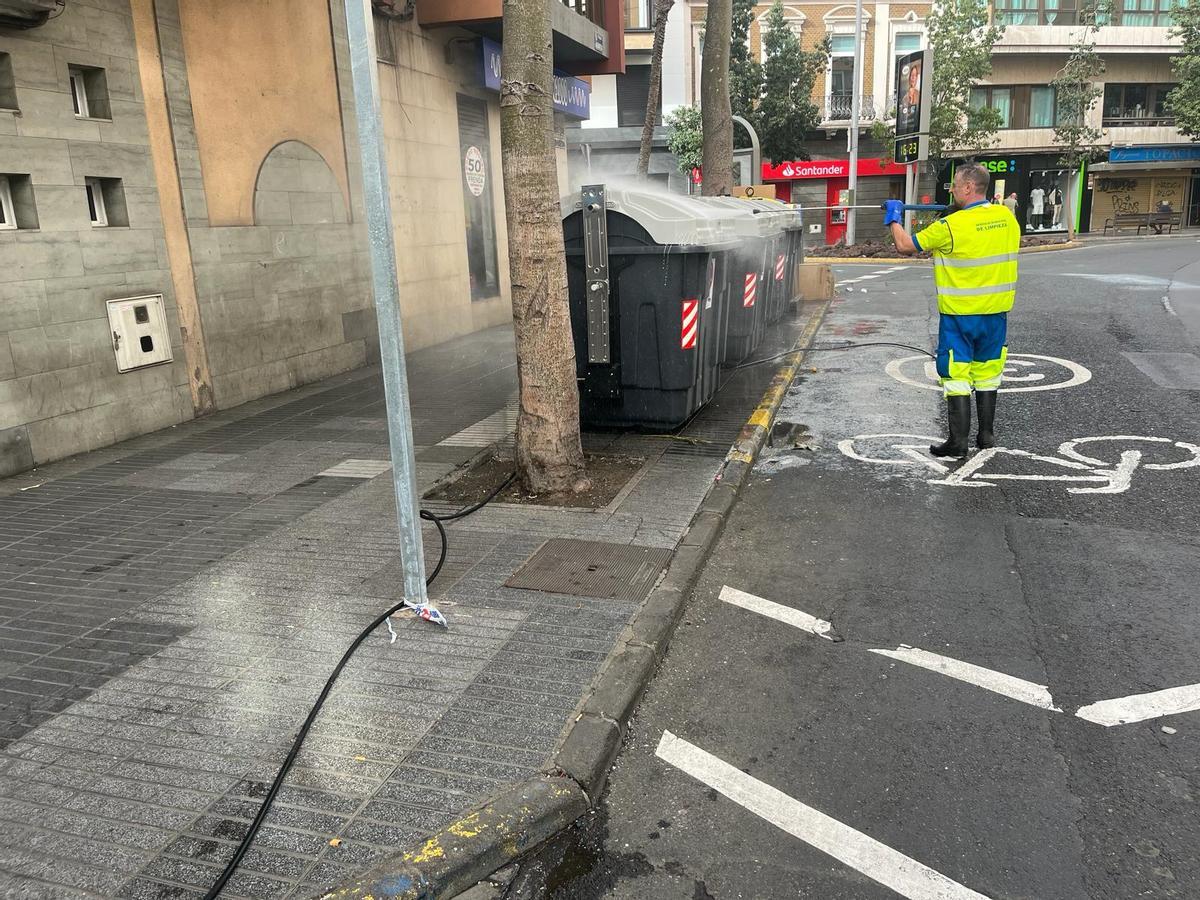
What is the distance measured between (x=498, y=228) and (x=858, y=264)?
13782 millimetres

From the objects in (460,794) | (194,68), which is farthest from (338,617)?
(194,68)

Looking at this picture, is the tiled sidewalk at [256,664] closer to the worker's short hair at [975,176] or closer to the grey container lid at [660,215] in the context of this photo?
the grey container lid at [660,215]

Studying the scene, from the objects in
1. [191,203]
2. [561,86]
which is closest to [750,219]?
[191,203]

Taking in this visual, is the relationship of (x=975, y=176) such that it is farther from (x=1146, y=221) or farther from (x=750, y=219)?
(x=1146, y=221)

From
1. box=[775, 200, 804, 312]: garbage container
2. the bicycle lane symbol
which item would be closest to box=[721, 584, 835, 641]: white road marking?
the bicycle lane symbol

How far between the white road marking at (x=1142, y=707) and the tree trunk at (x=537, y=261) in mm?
3367

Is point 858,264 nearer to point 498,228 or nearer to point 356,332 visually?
point 498,228

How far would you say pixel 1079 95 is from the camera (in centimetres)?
3150

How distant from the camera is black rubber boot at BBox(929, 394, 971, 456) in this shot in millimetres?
6543

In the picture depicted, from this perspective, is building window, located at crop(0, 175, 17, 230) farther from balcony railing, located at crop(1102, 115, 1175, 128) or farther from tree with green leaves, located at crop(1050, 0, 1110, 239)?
balcony railing, located at crop(1102, 115, 1175, 128)

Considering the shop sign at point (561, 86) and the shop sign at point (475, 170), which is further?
the shop sign at point (475, 170)

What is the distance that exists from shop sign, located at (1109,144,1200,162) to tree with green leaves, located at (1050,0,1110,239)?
1326mm

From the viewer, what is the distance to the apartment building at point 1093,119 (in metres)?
35.6

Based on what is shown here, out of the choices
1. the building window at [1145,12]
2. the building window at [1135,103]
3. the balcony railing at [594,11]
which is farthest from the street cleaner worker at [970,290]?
the building window at [1145,12]
